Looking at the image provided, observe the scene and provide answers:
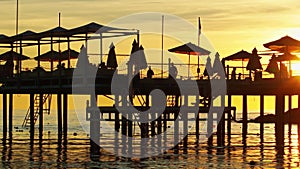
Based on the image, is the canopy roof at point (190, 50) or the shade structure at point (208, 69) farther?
the canopy roof at point (190, 50)

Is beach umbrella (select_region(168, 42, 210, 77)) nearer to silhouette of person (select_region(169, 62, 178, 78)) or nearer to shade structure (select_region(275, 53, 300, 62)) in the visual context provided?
shade structure (select_region(275, 53, 300, 62))

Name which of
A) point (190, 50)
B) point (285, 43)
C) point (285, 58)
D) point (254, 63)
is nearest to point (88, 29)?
point (254, 63)

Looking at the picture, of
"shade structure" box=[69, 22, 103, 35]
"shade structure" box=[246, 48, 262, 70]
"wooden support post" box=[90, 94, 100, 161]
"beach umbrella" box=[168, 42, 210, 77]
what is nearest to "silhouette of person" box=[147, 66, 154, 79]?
"wooden support post" box=[90, 94, 100, 161]

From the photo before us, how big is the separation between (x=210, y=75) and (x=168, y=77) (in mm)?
2836

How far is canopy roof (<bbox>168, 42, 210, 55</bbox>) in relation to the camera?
188 ft

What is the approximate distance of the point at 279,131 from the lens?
54.6 m

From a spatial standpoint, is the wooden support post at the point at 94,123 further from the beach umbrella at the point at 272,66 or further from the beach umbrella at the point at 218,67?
the beach umbrella at the point at 272,66

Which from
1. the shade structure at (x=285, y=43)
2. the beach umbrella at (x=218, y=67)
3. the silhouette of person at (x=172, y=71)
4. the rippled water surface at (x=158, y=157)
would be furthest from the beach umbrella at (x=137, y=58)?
the shade structure at (x=285, y=43)

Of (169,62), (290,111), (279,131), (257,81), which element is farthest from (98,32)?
(290,111)

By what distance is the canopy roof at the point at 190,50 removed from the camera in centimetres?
5716

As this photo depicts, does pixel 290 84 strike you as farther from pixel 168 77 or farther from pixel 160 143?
pixel 160 143

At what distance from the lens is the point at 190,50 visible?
5712 cm

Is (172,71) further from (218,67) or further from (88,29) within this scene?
(88,29)

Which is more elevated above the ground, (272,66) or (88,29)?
(88,29)
